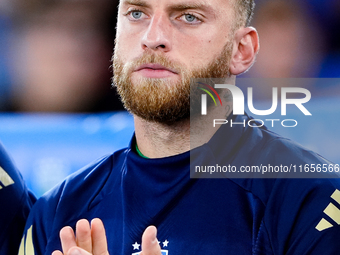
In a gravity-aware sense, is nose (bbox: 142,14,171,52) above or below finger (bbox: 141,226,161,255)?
above

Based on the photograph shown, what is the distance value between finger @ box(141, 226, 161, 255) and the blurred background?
51.5 inches

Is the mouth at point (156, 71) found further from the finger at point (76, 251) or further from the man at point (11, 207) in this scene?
the man at point (11, 207)

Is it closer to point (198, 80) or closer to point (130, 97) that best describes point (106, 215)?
point (130, 97)

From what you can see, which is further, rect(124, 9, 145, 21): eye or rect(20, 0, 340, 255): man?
rect(124, 9, 145, 21): eye

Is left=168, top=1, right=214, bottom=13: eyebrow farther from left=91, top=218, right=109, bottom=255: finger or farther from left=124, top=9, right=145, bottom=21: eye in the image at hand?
left=91, top=218, right=109, bottom=255: finger

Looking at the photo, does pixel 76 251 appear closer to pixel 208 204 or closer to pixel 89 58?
pixel 208 204

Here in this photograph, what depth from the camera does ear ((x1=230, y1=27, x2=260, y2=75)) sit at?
1.12 meters

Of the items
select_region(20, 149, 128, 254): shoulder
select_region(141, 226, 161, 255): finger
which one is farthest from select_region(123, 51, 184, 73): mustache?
select_region(141, 226, 161, 255): finger

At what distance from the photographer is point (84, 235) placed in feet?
2.46

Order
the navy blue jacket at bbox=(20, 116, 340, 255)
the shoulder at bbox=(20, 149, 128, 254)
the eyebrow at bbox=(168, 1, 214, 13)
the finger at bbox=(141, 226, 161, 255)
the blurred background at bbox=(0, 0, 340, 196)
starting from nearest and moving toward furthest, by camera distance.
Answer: the finger at bbox=(141, 226, 161, 255)
the navy blue jacket at bbox=(20, 116, 340, 255)
the eyebrow at bbox=(168, 1, 214, 13)
the shoulder at bbox=(20, 149, 128, 254)
the blurred background at bbox=(0, 0, 340, 196)

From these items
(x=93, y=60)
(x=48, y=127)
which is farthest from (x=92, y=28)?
(x=48, y=127)

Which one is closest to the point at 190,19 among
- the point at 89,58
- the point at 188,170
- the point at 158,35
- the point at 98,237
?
the point at 158,35

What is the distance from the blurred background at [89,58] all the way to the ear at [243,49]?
974 millimetres

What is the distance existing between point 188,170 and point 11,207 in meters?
0.59
